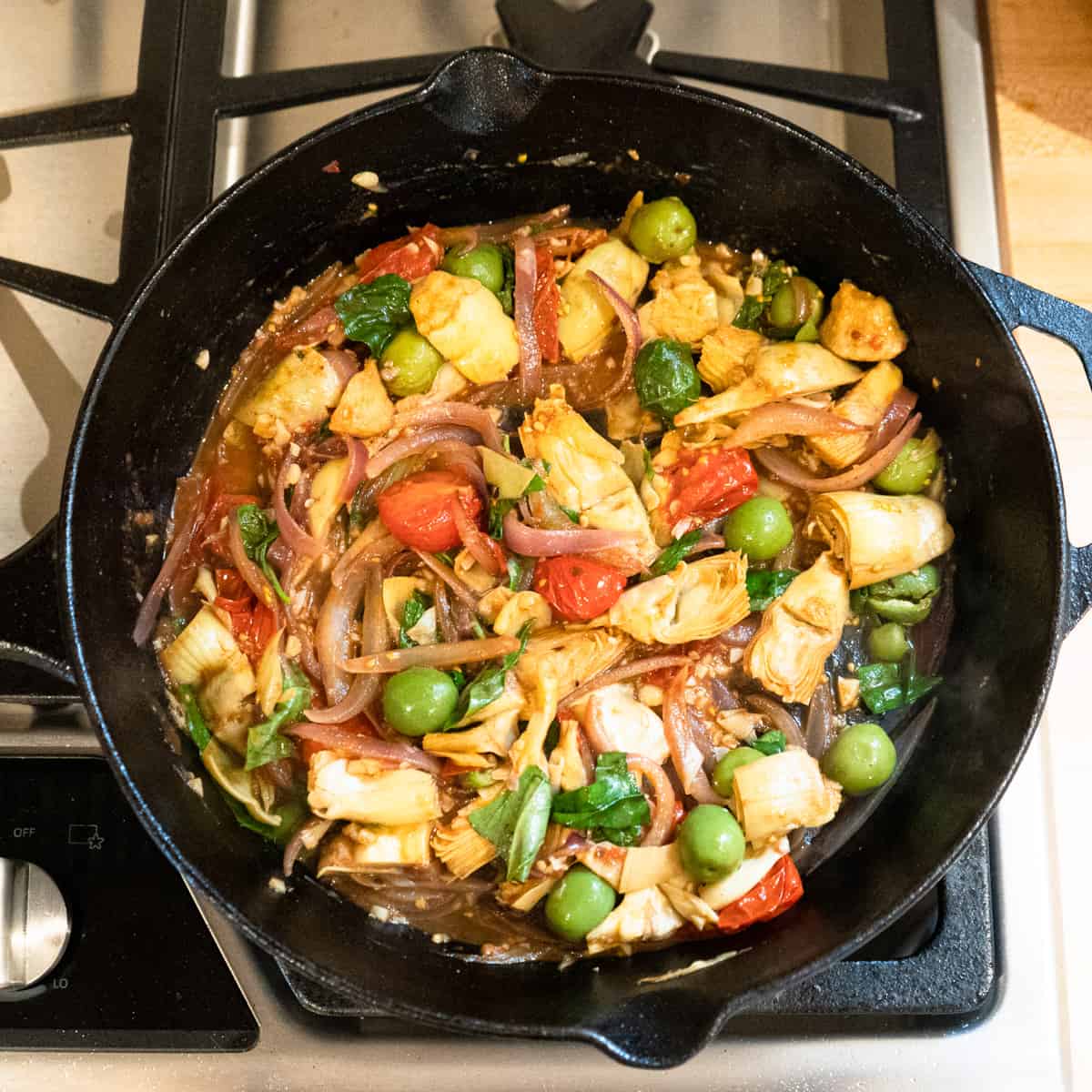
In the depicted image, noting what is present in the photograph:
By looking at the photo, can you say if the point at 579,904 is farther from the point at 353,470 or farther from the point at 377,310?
the point at 377,310

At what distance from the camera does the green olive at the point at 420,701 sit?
2.08 metres

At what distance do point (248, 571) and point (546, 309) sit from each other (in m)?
0.87

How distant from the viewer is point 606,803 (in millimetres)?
2084

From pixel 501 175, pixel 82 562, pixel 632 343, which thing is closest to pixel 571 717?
pixel 632 343

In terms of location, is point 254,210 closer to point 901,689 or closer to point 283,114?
point 283,114

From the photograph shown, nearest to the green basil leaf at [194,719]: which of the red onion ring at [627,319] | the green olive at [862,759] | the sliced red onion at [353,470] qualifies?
the sliced red onion at [353,470]

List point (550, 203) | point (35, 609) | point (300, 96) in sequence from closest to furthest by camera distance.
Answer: point (35, 609)
point (300, 96)
point (550, 203)

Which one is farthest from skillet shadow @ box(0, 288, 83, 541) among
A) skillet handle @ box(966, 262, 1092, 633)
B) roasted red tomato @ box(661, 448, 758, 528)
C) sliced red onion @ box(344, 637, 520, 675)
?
skillet handle @ box(966, 262, 1092, 633)

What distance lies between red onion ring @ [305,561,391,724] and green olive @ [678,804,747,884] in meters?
0.70

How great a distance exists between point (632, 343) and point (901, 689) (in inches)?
37.6

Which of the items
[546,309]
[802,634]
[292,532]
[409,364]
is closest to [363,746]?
[292,532]

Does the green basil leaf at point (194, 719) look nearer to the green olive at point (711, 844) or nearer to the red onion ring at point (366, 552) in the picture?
the red onion ring at point (366, 552)

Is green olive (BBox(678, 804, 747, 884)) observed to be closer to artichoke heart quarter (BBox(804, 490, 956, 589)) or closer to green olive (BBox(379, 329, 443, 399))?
artichoke heart quarter (BBox(804, 490, 956, 589))

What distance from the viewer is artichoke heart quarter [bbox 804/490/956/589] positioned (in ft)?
7.08
